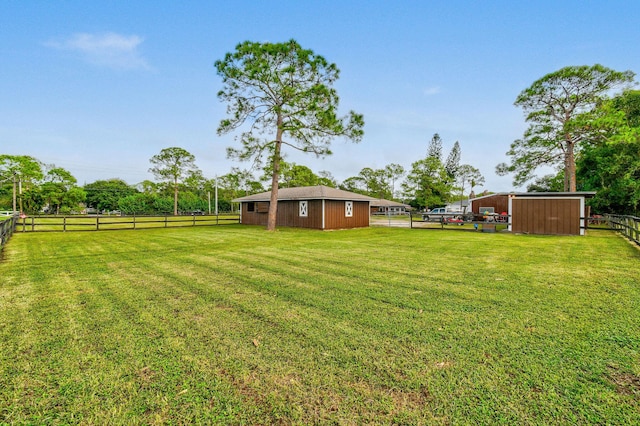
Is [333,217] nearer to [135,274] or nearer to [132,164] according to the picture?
[135,274]

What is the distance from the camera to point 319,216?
54.5 ft

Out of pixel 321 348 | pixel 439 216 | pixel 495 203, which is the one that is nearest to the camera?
pixel 321 348

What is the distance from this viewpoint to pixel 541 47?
43.7 ft

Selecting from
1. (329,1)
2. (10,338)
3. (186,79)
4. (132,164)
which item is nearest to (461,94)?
(329,1)

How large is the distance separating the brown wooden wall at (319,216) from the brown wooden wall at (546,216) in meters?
8.43

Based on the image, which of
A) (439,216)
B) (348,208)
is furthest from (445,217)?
(348,208)

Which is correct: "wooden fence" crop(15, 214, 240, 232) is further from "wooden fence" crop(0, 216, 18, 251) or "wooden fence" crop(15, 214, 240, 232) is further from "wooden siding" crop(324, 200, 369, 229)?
"wooden siding" crop(324, 200, 369, 229)

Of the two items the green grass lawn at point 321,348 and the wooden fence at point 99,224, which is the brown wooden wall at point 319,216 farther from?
the green grass lawn at point 321,348

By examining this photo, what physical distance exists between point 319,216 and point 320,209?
0.42 meters

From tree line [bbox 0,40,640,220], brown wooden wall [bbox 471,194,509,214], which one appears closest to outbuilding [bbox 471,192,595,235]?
tree line [bbox 0,40,640,220]

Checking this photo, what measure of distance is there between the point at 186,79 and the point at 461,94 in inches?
658

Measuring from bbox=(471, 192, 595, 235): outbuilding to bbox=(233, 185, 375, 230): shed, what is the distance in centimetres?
825

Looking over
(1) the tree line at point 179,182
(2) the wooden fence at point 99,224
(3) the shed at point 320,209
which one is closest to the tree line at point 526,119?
(3) the shed at point 320,209

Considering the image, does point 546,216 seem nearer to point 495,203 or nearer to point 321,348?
point 321,348
